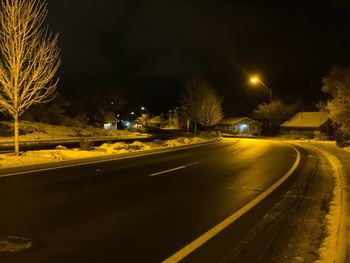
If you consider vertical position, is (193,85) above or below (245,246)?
above

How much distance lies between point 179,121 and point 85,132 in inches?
2686

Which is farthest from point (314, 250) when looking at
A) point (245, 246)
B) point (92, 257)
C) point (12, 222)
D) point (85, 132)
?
point (85, 132)

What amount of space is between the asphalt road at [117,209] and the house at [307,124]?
5211 cm

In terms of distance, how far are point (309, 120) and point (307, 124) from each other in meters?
1.91

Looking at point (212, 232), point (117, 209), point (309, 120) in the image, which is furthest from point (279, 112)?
point (212, 232)

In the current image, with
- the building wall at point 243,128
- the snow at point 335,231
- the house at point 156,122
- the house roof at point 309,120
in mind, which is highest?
the house at point 156,122

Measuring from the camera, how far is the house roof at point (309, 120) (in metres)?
62.6

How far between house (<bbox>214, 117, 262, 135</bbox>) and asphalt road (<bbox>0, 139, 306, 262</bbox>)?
240 ft

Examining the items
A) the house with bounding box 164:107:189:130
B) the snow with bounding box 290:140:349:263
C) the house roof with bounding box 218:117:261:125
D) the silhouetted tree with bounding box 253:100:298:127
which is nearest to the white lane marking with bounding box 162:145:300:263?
the snow with bounding box 290:140:349:263

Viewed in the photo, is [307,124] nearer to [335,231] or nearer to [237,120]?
[237,120]

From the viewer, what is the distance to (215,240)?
602 cm

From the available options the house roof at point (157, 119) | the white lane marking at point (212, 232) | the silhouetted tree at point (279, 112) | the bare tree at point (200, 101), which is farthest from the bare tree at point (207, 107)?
the house roof at point (157, 119)

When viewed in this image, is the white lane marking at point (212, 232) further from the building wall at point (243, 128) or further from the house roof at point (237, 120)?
the building wall at point (243, 128)

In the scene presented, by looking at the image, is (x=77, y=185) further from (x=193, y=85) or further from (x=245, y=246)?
(x=193, y=85)
